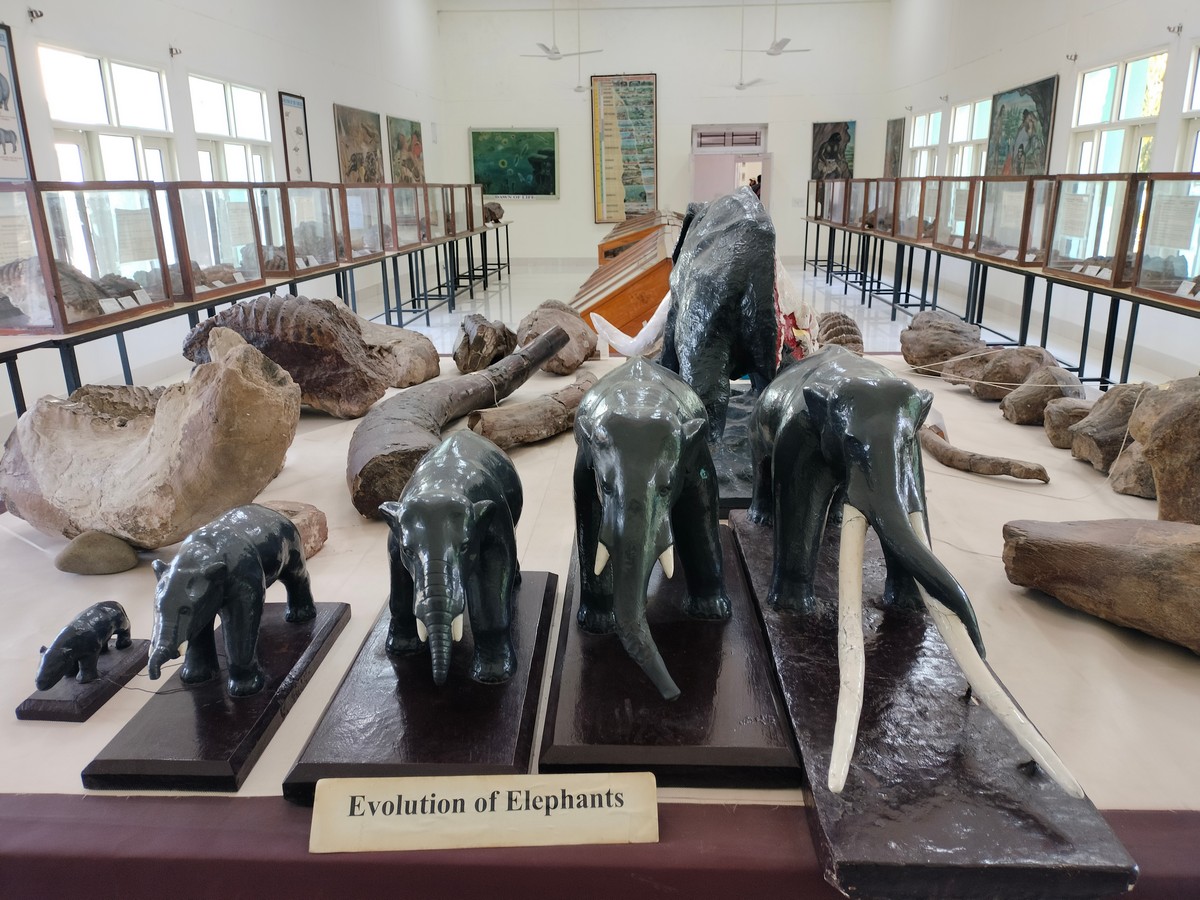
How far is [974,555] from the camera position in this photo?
117 inches

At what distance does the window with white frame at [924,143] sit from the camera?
13.8 meters

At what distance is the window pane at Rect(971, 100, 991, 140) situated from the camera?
37.5 feet

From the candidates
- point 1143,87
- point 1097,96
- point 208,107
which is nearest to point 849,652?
point 1143,87

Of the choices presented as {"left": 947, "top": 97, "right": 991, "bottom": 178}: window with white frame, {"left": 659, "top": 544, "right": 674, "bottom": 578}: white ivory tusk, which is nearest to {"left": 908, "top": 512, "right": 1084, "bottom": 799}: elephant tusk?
{"left": 659, "top": 544, "right": 674, "bottom": 578}: white ivory tusk

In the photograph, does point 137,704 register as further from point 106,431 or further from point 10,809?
point 106,431

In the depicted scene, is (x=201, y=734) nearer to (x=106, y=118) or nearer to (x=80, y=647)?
(x=80, y=647)

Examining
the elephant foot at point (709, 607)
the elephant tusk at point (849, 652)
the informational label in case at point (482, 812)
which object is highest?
the elephant tusk at point (849, 652)

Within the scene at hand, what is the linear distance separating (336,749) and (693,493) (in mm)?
949

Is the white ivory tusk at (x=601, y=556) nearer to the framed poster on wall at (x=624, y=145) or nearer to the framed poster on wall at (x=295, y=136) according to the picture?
the framed poster on wall at (x=295, y=136)

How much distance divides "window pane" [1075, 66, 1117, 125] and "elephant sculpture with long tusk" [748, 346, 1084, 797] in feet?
27.2

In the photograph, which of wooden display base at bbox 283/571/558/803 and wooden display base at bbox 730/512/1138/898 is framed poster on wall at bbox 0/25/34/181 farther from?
wooden display base at bbox 730/512/1138/898

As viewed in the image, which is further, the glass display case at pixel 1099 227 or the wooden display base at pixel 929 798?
the glass display case at pixel 1099 227

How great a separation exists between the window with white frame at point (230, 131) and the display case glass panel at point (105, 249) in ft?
12.9

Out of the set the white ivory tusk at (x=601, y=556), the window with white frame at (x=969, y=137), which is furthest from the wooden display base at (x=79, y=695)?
the window with white frame at (x=969, y=137)
